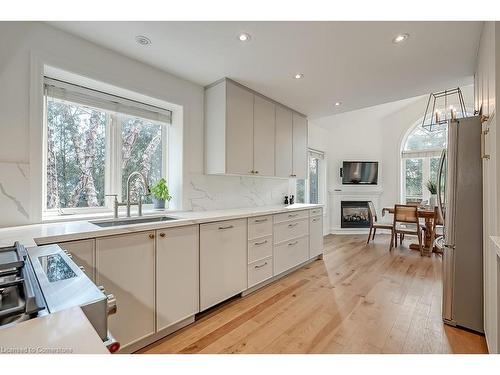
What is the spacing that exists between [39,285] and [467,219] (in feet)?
8.86

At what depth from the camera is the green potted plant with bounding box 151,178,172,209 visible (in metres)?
2.43

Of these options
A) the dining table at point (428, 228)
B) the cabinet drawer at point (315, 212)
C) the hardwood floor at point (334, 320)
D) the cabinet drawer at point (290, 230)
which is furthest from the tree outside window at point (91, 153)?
the dining table at point (428, 228)

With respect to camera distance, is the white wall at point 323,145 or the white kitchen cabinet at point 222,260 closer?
the white kitchen cabinet at point 222,260

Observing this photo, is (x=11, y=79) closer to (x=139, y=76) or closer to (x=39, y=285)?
(x=139, y=76)

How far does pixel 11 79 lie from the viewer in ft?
5.34

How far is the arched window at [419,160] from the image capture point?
18.4 feet

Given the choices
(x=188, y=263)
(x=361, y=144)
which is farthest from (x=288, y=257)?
(x=361, y=144)

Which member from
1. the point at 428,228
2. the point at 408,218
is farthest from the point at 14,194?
the point at 428,228

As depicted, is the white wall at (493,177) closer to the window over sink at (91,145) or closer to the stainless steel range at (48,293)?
the stainless steel range at (48,293)

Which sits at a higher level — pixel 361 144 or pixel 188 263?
pixel 361 144

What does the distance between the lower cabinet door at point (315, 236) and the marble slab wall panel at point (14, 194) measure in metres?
3.13

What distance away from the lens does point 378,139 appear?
6227 mm

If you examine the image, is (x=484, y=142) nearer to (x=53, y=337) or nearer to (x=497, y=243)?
(x=497, y=243)

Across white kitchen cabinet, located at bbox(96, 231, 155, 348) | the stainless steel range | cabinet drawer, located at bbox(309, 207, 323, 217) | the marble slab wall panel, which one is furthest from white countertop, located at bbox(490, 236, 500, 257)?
the marble slab wall panel
